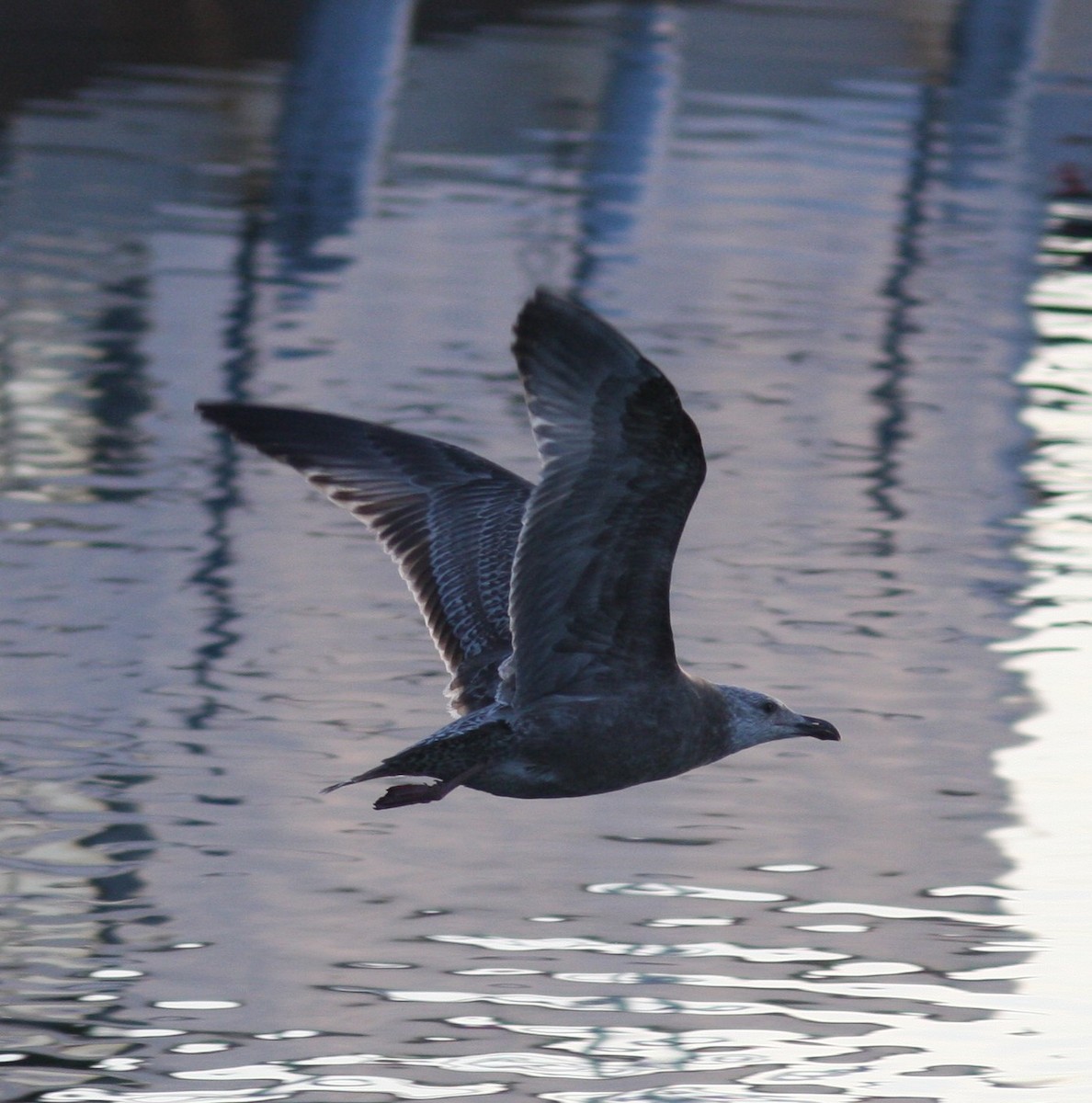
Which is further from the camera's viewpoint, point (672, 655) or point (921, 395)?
point (921, 395)

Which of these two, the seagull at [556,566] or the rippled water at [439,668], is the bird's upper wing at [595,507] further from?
the rippled water at [439,668]

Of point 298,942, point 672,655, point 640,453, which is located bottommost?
point 298,942

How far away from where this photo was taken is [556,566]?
618 cm

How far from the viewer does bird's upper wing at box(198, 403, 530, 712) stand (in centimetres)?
732

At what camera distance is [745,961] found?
719 centimetres

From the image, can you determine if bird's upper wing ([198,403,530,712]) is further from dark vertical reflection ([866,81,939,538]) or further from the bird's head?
dark vertical reflection ([866,81,939,538])

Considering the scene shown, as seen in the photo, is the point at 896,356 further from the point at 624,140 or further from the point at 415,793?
the point at 415,793

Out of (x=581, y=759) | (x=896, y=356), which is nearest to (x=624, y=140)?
(x=896, y=356)

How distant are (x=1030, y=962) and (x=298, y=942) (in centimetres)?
219

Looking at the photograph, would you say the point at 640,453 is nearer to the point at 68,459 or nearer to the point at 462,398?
the point at 68,459

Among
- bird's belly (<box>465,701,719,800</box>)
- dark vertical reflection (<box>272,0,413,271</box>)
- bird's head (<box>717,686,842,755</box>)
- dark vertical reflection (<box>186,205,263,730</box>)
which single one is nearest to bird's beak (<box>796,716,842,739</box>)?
bird's head (<box>717,686,842,755</box>)

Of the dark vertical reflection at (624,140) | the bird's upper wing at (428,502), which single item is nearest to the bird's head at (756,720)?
the bird's upper wing at (428,502)

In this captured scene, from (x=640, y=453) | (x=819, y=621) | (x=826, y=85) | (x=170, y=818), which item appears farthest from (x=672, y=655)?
(x=826, y=85)

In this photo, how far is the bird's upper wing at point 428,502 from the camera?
7.32 m
